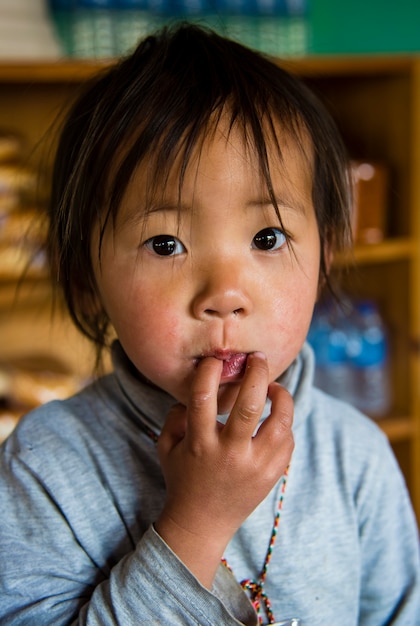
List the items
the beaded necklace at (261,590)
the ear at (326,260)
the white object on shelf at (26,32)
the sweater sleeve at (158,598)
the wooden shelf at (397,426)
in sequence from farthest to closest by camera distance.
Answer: the wooden shelf at (397,426)
the white object on shelf at (26,32)
the ear at (326,260)
the beaded necklace at (261,590)
the sweater sleeve at (158,598)

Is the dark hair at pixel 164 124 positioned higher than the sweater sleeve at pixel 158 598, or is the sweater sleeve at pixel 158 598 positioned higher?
the dark hair at pixel 164 124

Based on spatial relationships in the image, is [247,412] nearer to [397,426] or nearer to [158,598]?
[158,598]

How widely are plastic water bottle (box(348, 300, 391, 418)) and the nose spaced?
1459mm

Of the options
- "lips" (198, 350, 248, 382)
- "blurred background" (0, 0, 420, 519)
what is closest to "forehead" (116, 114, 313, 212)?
"lips" (198, 350, 248, 382)

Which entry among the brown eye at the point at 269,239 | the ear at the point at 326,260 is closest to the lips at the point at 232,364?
the brown eye at the point at 269,239

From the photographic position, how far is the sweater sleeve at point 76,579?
64 cm

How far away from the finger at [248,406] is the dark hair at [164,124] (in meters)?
0.17

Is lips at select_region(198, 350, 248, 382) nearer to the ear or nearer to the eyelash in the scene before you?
the eyelash

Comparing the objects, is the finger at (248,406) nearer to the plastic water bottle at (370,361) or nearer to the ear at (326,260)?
the ear at (326,260)

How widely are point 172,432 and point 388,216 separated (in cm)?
149

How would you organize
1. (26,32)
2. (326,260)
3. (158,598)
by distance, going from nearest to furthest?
1. (158,598)
2. (326,260)
3. (26,32)

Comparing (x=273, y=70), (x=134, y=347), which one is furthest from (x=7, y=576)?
(x=273, y=70)

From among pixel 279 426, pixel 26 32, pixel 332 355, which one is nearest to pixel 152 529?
pixel 279 426

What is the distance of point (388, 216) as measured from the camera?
205 cm
